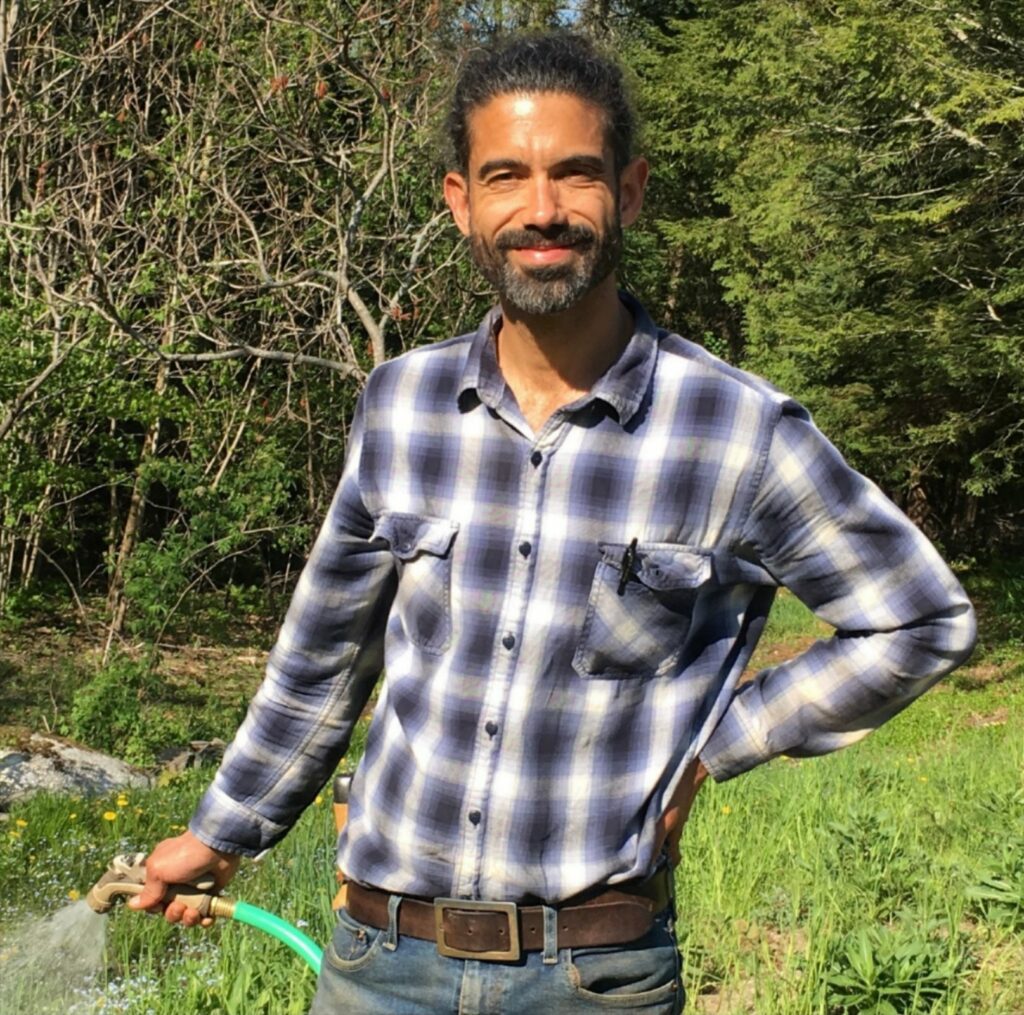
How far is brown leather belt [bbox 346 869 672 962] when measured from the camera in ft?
5.52

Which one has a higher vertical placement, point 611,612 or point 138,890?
point 611,612

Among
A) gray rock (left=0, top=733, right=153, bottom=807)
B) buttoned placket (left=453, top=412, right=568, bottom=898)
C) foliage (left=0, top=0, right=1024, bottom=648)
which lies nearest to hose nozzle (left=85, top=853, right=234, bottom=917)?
buttoned placket (left=453, top=412, right=568, bottom=898)

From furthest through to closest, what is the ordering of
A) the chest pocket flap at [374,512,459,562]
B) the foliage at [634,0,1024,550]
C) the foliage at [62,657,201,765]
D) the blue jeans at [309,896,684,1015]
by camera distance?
the foliage at [634,0,1024,550]
the foliage at [62,657,201,765]
the chest pocket flap at [374,512,459,562]
the blue jeans at [309,896,684,1015]

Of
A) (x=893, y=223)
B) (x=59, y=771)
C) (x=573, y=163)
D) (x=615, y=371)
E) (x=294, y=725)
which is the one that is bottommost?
(x=59, y=771)

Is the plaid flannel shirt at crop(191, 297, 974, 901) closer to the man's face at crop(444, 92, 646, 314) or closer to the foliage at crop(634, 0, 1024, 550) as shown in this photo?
the man's face at crop(444, 92, 646, 314)

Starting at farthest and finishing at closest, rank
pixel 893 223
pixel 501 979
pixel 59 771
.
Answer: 1. pixel 893 223
2. pixel 59 771
3. pixel 501 979

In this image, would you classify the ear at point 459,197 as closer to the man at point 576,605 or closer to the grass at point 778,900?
the man at point 576,605

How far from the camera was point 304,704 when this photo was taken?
6.58ft

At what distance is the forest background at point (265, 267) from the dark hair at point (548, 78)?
6498 millimetres

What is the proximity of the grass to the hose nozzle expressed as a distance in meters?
0.85

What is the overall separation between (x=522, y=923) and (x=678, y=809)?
10.4 inches

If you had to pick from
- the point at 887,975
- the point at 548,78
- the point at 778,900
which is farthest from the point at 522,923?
the point at 778,900

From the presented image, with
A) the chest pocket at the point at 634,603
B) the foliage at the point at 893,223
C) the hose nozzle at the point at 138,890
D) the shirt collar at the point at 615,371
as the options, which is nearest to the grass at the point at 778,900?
the hose nozzle at the point at 138,890

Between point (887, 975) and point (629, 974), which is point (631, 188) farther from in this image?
point (887, 975)
